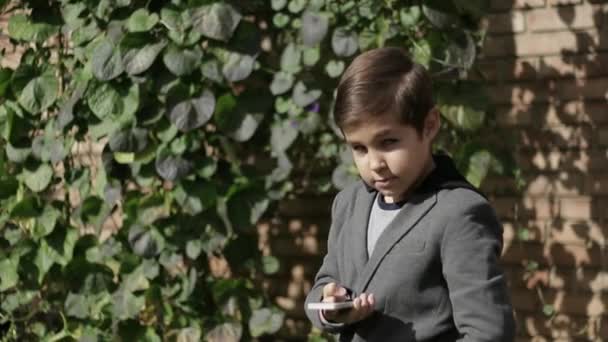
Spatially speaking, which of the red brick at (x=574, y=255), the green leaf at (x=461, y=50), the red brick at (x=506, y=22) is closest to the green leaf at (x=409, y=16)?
the green leaf at (x=461, y=50)

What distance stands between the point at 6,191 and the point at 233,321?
1.05m

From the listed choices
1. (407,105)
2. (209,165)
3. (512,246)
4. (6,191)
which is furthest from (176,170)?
(407,105)

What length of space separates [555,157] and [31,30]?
195 cm

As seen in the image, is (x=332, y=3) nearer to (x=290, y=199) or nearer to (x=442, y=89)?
(x=442, y=89)

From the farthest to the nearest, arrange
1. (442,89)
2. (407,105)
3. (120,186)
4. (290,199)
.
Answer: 1. (290,199)
2. (120,186)
3. (442,89)
4. (407,105)

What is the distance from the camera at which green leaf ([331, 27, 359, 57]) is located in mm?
4168

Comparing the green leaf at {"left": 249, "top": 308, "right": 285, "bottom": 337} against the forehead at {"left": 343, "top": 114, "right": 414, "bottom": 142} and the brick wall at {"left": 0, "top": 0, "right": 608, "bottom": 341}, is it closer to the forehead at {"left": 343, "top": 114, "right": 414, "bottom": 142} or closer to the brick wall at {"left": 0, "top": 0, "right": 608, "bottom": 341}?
the brick wall at {"left": 0, "top": 0, "right": 608, "bottom": 341}

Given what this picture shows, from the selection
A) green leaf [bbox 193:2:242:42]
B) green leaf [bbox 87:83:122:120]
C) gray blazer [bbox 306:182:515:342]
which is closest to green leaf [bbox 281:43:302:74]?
green leaf [bbox 193:2:242:42]

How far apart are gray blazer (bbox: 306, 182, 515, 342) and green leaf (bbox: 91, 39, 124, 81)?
200 centimetres

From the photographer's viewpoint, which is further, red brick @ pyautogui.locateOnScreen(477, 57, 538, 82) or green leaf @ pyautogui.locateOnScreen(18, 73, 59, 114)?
green leaf @ pyautogui.locateOnScreen(18, 73, 59, 114)

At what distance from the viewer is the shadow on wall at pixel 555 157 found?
4.32 meters

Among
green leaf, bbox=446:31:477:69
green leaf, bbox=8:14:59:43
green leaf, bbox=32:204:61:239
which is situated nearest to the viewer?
green leaf, bbox=446:31:477:69

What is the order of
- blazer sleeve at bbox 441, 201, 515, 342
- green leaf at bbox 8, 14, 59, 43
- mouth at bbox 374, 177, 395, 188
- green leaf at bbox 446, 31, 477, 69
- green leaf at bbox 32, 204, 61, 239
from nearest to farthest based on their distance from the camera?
blazer sleeve at bbox 441, 201, 515, 342 < mouth at bbox 374, 177, 395, 188 < green leaf at bbox 446, 31, 477, 69 < green leaf at bbox 8, 14, 59, 43 < green leaf at bbox 32, 204, 61, 239

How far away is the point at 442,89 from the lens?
4238 millimetres
